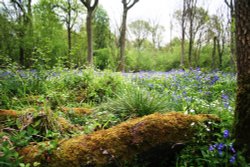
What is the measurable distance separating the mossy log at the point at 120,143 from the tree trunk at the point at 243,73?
0.38m

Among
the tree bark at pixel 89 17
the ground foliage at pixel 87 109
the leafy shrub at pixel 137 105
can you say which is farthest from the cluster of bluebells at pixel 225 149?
the tree bark at pixel 89 17

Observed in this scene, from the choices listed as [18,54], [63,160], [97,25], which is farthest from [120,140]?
[97,25]

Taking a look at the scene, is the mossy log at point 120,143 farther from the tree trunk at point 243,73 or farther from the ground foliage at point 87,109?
the tree trunk at point 243,73

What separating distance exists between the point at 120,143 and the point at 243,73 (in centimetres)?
131

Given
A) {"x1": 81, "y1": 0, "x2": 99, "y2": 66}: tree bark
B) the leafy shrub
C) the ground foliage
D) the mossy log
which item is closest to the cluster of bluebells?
the ground foliage

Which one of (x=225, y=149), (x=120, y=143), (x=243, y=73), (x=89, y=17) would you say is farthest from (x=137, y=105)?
(x=89, y=17)

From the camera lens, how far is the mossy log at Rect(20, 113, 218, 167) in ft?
5.78

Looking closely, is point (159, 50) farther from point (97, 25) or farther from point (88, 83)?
point (88, 83)

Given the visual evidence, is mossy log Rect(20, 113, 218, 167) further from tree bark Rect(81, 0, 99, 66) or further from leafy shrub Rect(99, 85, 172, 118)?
tree bark Rect(81, 0, 99, 66)

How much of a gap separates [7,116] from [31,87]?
1.84m

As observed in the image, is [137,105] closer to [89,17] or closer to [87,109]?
[87,109]

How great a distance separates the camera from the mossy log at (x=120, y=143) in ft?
5.78

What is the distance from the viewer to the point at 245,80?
1.95m

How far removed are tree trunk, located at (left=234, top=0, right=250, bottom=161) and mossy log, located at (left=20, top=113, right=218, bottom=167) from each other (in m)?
0.38
